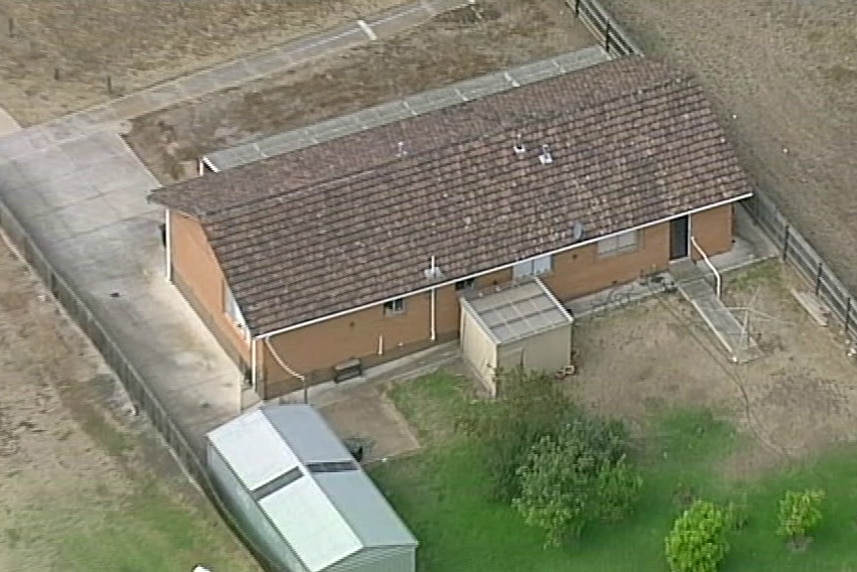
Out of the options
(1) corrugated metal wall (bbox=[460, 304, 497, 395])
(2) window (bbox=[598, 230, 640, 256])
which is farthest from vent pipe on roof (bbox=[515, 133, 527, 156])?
(1) corrugated metal wall (bbox=[460, 304, 497, 395])

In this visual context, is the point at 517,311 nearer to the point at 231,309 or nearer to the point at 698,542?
the point at 231,309


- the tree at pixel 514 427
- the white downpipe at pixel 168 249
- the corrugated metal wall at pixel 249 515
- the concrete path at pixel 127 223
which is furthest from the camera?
the white downpipe at pixel 168 249

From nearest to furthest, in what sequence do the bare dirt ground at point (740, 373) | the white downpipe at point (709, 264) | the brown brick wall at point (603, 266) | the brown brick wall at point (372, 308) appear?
the bare dirt ground at point (740, 373) < the brown brick wall at point (372, 308) < the brown brick wall at point (603, 266) < the white downpipe at point (709, 264)

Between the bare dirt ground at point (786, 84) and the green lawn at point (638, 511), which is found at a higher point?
the bare dirt ground at point (786, 84)

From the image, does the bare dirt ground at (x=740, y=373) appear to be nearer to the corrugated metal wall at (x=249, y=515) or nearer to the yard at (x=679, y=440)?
the yard at (x=679, y=440)

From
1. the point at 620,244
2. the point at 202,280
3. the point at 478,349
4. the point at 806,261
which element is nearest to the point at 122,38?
the point at 202,280

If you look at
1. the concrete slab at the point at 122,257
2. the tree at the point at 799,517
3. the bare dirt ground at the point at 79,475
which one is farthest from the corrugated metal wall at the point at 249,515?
the tree at the point at 799,517

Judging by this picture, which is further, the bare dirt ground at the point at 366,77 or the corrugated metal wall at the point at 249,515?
the bare dirt ground at the point at 366,77

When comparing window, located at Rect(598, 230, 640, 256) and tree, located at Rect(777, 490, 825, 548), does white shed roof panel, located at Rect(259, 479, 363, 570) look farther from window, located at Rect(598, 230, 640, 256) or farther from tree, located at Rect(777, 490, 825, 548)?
window, located at Rect(598, 230, 640, 256)
